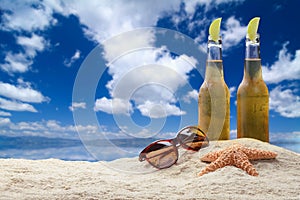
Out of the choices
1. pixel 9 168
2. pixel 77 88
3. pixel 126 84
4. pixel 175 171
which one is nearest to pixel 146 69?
pixel 126 84

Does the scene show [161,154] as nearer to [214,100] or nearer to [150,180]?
[150,180]

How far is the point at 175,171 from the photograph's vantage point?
3.07m

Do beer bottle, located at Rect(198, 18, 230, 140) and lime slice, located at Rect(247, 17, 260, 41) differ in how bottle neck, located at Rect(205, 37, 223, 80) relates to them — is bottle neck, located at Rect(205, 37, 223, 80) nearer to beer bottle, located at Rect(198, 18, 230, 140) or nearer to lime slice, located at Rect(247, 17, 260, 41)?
beer bottle, located at Rect(198, 18, 230, 140)

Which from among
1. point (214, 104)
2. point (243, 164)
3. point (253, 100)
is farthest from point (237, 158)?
point (253, 100)

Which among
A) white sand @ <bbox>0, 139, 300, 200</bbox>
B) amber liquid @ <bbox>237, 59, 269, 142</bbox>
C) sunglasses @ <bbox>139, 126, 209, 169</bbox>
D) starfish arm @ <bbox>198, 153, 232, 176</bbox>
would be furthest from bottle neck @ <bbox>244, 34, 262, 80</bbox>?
starfish arm @ <bbox>198, 153, 232, 176</bbox>

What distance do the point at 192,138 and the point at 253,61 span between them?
3.50ft

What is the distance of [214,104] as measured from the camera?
12.0 ft

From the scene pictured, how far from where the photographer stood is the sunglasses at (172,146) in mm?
3246

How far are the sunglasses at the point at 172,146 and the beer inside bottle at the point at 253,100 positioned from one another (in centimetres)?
54

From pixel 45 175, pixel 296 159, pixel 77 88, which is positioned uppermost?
pixel 77 88

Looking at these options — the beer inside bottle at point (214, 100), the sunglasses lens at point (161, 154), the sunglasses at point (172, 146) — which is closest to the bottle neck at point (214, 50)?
the beer inside bottle at point (214, 100)

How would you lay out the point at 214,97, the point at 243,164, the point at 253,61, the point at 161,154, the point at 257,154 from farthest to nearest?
the point at 253,61 → the point at 214,97 → the point at 161,154 → the point at 257,154 → the point at 243,164

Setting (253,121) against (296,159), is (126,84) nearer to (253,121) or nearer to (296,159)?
(253,121)

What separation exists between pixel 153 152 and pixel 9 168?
1.25 meters
